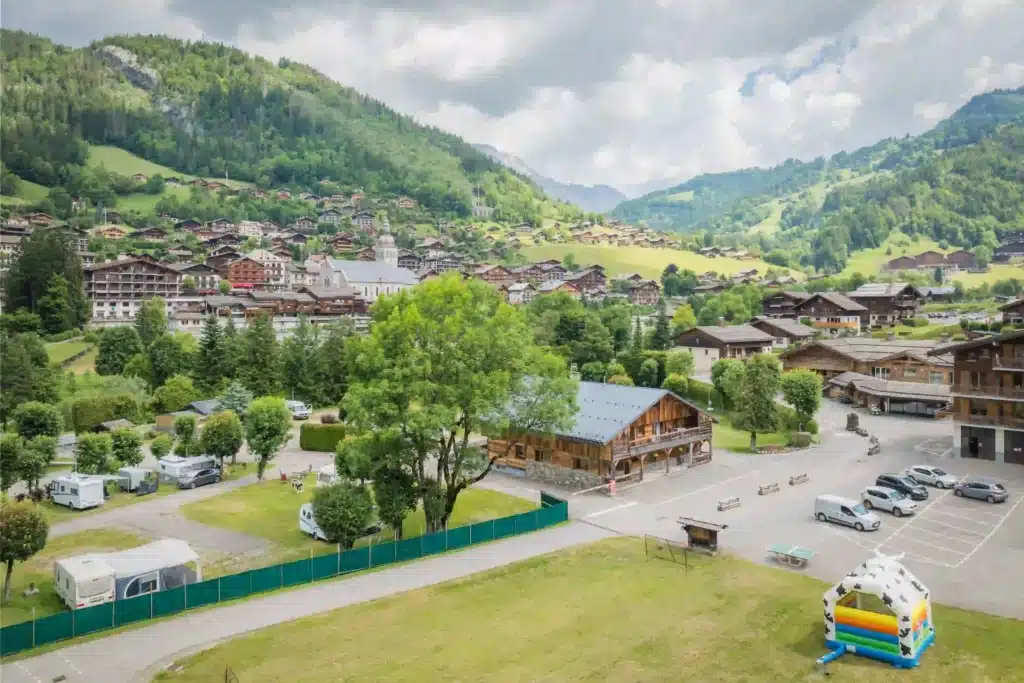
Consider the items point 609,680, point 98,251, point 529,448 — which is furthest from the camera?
point 98,251

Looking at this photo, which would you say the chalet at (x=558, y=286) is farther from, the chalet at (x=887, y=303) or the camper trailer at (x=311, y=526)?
the camper trailer at (x=311, y=526)

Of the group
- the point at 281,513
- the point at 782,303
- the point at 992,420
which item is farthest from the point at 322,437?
the point at 782,303

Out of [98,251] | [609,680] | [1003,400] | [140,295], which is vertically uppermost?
[98,251]

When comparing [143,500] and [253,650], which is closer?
[253,650]

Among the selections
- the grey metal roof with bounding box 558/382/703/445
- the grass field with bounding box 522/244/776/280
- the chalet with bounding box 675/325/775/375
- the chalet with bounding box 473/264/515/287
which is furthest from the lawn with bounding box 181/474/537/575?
the grass field with bounding box 522/244/776/280

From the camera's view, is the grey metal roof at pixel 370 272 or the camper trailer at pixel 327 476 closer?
the camper trailer at pixel 327 476

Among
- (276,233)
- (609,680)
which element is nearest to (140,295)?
(276,233)

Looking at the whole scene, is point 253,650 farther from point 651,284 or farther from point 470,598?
point 651,284

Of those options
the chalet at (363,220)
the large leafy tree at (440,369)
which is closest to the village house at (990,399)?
the large leafy tree at (440,369)

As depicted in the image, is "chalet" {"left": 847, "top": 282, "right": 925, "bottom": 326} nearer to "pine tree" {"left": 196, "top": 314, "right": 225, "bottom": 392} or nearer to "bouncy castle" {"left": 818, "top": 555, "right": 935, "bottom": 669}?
"pine tree" {"left": 196, "top": 314, "right": 225, "bottom": 392}
